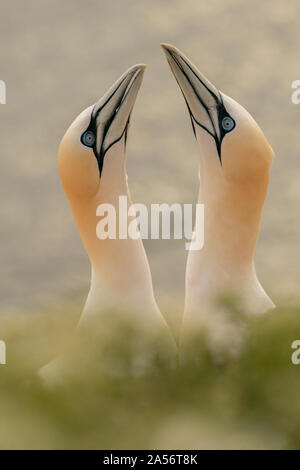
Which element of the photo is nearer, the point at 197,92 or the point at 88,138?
the point at 88,138

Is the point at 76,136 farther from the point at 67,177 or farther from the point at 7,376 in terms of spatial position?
the point at 7,376

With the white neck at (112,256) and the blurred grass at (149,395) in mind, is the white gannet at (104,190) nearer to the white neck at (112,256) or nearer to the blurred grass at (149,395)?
the white neck at (112,256)

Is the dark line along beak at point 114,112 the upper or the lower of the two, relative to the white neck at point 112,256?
upper

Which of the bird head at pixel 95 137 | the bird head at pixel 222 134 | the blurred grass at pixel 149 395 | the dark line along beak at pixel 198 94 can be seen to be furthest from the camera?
the dark line along beak at pixel 198 94

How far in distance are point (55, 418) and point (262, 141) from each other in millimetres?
2553

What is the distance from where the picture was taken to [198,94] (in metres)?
3.28

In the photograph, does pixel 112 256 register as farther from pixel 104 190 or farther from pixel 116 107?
pixel 116 107

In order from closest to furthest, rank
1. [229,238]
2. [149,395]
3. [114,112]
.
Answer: [149,395]
[229,238]
[114,112]

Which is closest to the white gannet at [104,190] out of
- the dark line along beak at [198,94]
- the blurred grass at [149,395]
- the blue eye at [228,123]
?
the dark line along beak at [198,94]

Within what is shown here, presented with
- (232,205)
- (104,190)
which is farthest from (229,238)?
(104,190)

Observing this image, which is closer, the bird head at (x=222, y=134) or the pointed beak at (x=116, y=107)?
the bird head at (x=222, y=134)

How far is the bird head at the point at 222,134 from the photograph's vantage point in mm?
2945

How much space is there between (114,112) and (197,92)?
0.42 metres

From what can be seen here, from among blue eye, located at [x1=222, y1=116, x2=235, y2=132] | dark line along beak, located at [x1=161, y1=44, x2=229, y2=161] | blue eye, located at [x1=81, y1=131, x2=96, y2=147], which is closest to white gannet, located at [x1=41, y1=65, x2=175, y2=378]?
blue eye, located at [x1=81, y1=131, x2=96, y2=147]
